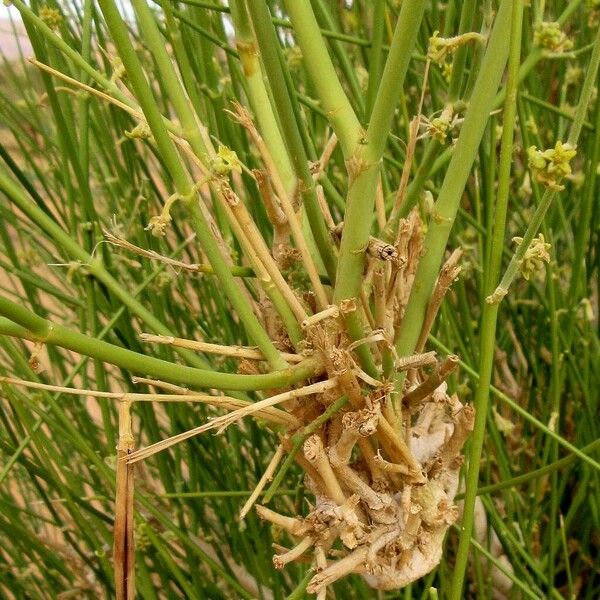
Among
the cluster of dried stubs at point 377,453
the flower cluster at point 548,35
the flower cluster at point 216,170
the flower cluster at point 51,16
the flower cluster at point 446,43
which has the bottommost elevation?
the cluster of dried stubs at point 377,453

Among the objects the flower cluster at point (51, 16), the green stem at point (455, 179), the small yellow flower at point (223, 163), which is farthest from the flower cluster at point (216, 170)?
the flower cluster at point (51, 16)

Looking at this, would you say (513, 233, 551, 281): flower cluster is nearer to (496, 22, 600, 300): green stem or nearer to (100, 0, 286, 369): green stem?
(496, 22, 600, 300): green stem

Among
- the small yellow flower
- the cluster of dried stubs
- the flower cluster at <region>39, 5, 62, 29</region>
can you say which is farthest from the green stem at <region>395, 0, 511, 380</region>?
the flower cluster at <region>39, 5, 62, 29</region>

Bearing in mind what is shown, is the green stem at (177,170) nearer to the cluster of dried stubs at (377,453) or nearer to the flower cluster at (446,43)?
the cluster of dried stubs at (377,453)

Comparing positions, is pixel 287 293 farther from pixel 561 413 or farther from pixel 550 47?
pixel 561 413

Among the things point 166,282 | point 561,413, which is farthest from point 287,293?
point 561,413
